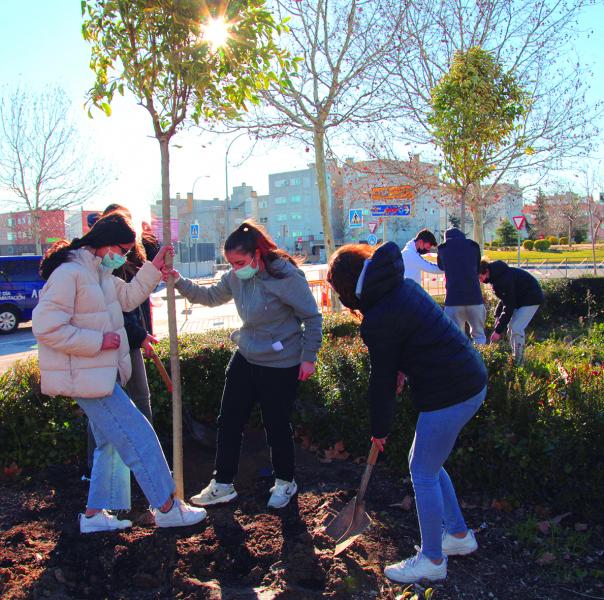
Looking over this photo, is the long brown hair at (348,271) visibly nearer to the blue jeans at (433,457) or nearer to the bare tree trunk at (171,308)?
the blue jeans at (433,457)

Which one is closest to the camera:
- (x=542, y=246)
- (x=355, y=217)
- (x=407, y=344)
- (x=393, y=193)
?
(x=407, y=344)

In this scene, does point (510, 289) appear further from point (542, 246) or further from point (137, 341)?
point (542, 246)

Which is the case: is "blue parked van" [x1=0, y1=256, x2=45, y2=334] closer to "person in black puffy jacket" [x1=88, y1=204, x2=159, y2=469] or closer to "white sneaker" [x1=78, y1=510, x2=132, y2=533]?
"person in black puffy jacket" [x1=88, y1=204, x2=159, y2=469]

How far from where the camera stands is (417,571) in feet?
9.07

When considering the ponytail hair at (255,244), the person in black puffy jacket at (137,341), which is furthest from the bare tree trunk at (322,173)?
the ponytail hair at (255,244)

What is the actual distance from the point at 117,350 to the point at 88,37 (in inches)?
70.5

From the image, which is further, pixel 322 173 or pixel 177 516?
pixel 322 173

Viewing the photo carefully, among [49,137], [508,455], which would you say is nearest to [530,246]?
[49,137]

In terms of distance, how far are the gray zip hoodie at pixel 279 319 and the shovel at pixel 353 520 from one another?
0.82 metres

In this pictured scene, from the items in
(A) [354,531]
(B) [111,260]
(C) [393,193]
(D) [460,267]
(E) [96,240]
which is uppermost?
(C) [393,193]

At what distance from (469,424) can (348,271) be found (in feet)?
4.80

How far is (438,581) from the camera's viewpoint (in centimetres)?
280

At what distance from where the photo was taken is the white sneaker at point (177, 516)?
3166 millimetres

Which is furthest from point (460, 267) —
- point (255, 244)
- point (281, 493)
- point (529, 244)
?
point (529, 244)
